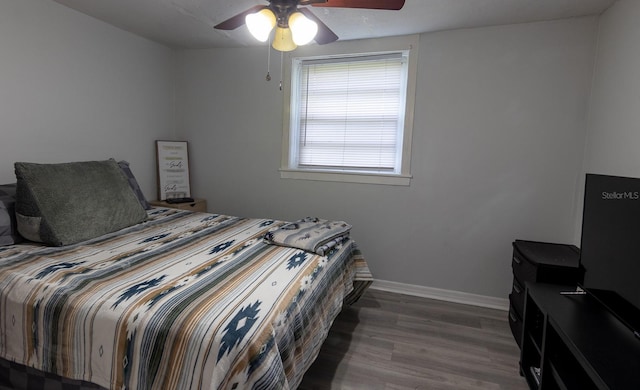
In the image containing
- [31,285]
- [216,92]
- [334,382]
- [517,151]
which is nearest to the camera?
[31,285]

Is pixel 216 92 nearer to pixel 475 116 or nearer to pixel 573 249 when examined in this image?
pixel 475 116

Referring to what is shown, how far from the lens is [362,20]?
2.55m

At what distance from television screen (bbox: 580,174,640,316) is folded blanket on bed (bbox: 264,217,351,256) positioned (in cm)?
133

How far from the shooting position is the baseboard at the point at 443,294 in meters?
2.82

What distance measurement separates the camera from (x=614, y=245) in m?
1.39

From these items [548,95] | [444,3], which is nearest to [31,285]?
[444,3]

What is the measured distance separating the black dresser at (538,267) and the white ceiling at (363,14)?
1675 millimetres

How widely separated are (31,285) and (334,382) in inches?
61.3

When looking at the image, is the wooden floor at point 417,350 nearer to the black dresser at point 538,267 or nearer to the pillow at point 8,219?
the black dresser at point 538,267

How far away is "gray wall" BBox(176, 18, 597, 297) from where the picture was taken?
254 centimetres

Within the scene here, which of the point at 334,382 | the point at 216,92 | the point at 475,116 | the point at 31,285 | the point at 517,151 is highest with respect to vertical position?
the point at 216,92

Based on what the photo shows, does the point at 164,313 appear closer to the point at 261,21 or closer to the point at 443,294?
the point at 261,21

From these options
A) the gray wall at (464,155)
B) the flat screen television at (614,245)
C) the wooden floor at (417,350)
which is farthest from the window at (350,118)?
the flat screen television at (614,245)
